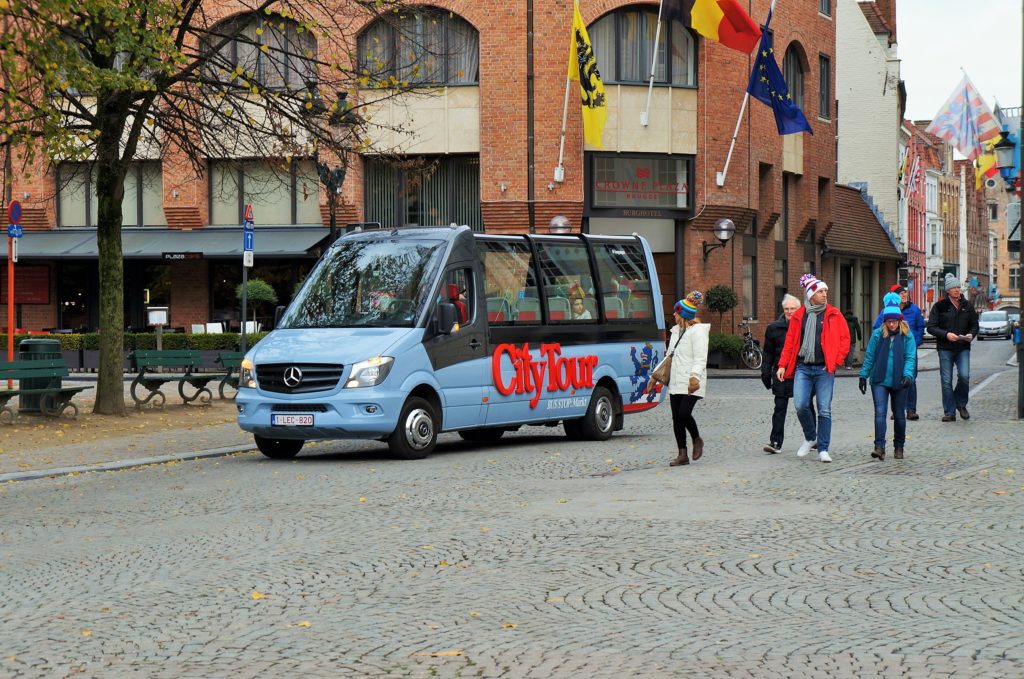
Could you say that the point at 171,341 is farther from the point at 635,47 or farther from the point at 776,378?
the point at 776,378

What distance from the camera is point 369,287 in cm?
1666

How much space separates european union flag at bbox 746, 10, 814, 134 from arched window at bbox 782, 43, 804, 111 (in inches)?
290

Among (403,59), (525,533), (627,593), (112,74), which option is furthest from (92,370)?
(627,593)

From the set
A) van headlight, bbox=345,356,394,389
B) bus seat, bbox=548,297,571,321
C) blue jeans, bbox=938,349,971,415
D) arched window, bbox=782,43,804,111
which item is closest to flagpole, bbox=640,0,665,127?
arched window, bbox=782,43,804,111

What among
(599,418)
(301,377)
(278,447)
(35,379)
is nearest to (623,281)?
(599,418)

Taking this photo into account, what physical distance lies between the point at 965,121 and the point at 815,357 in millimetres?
32965

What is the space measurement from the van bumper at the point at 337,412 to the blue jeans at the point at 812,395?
4.11 meters

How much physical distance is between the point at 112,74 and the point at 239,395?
13.5 feet

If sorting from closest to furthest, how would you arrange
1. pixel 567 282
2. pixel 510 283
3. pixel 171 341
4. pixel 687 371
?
1. pixel 687 371
2. pixel 510 283
3. pixel 567 282
4. pixel 171 341

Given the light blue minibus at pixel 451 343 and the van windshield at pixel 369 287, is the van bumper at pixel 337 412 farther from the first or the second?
the van windshield at pixel 369 287

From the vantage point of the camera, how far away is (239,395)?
1597 centimetres

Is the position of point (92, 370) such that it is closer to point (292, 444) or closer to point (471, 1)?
point (471, 1)

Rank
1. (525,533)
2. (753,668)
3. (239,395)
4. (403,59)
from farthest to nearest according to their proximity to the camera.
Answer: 1. (403,59)
2. (239,395)
3. (525,533)
4. (753,668)

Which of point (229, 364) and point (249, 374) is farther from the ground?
point (249, 374)
